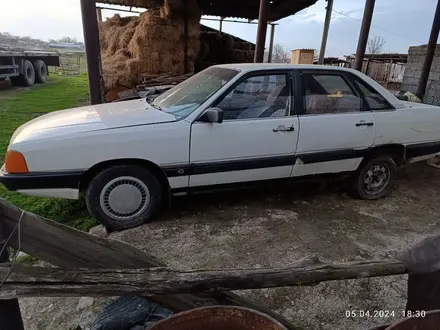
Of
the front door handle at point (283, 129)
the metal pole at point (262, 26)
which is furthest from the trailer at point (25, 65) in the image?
the front door handle at point (283, 129)

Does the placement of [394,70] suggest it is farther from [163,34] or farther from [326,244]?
[326,244]

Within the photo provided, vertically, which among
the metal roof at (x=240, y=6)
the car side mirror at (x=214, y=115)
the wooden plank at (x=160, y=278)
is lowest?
the wooden plank at (x=160, y=278)

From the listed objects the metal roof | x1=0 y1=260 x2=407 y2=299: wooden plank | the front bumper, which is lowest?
the front bumper

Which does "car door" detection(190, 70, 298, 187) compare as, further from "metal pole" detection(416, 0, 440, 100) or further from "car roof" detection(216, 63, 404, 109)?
"metal pole" detection(416, 0, 440, 100)

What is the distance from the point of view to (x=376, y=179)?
169 inches

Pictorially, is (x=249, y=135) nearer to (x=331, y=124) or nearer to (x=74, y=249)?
(x=331, y=124)

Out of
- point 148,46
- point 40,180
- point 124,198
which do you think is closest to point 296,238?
point 124,198

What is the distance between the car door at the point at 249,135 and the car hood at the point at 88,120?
500mm

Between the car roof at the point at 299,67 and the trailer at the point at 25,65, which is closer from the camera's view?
the car roof at the point at 299,67

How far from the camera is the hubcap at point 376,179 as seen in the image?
4.22m

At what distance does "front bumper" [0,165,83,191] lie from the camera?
2.90m

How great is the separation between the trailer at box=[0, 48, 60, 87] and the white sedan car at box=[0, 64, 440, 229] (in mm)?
11214

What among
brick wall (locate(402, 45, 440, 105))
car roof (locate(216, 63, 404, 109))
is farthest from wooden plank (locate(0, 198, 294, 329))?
brick wall (locate(402, 45, 440, 105))

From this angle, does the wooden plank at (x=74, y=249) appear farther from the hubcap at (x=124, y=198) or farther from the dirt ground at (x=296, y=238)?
the hubcap at (x=124, y=198)
